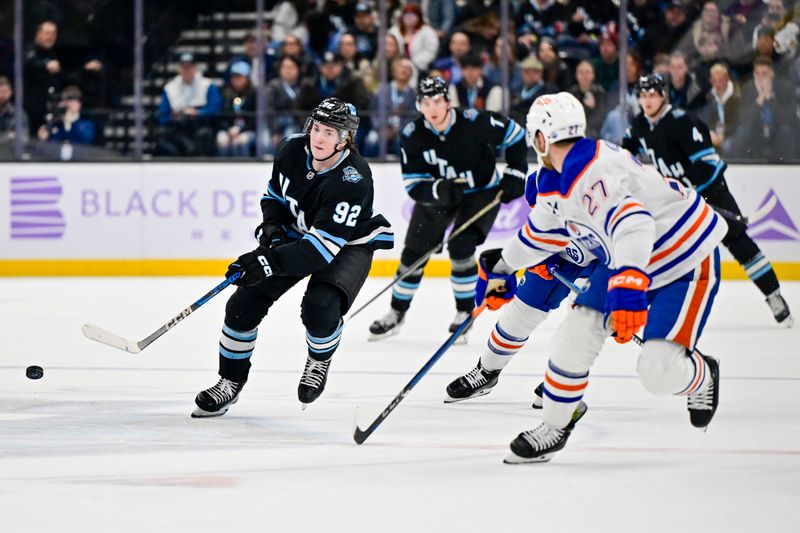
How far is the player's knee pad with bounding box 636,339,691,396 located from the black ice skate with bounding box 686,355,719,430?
210mm

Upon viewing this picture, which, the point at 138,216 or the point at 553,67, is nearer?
the point at 138,216

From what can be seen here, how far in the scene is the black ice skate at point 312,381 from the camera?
4.04 m

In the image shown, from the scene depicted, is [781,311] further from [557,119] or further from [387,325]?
[557,119]

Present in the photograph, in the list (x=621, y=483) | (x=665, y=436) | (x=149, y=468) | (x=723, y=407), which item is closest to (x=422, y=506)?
(x=621, y=483)

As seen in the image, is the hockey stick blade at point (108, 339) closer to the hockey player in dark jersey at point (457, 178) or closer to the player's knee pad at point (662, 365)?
the player's knee pad at point (662, 365)

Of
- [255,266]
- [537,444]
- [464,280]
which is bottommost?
[464,280]

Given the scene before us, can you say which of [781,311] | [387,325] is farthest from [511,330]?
[781,311]

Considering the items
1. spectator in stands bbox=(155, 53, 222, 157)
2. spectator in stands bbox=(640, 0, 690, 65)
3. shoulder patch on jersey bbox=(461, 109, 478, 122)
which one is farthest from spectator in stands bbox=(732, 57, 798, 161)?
spectator in stands bbox=(155, 53, 222, 157)

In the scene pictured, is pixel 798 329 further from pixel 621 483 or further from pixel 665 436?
pixel 621 483

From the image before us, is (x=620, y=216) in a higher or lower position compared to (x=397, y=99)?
higher

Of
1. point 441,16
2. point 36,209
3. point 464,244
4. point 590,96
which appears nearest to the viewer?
point 464,244

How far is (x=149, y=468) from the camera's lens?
3.21m

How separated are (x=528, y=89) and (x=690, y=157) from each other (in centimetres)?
277

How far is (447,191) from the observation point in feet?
19.3
